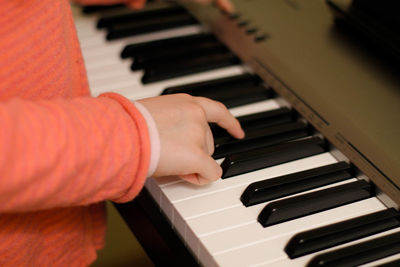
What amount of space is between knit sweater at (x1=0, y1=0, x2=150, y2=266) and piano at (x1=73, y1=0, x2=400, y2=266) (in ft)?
0.44

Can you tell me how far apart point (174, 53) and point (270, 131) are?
326mm

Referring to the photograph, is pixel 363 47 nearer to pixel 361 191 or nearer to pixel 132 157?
pixel 361 191

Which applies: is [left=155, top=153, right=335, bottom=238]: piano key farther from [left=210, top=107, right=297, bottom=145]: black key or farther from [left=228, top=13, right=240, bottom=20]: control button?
[left=228, top=13, right=240, bottom=20]: control button

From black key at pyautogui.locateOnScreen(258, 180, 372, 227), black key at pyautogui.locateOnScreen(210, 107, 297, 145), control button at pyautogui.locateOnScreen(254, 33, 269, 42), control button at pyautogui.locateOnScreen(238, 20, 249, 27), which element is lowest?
black key at pyautogui.locateOnScreen(258, 180, 372, 227)

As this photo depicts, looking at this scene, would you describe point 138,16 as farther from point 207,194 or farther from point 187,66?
point 207,194

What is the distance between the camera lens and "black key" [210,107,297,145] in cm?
99

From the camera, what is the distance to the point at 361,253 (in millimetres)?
767

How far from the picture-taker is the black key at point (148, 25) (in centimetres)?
126

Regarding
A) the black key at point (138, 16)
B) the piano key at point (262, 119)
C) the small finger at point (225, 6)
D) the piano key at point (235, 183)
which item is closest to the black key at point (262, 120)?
the piano key at point (262, 119)

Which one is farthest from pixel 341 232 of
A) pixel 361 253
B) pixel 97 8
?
pixel 97 8

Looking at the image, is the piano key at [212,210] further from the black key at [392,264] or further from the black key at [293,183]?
the black key at [392,264]

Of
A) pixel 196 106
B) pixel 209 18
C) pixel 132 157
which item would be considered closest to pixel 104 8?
pixel 209 18

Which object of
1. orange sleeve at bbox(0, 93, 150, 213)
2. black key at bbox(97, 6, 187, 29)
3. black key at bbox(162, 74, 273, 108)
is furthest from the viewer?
black key at bbox(97, 6, 187, 29)

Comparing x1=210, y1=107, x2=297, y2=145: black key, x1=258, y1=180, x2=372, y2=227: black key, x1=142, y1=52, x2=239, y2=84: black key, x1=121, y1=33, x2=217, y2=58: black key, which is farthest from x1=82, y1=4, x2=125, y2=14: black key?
x1=258, y1=180, x2=372, y2=227: black key
